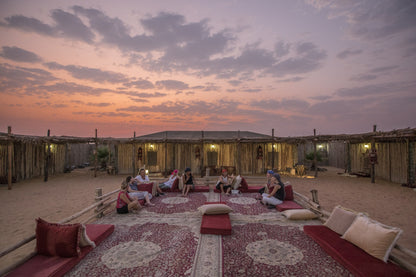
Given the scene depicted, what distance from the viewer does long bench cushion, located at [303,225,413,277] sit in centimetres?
312

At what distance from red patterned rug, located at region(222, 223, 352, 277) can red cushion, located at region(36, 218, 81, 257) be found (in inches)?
110

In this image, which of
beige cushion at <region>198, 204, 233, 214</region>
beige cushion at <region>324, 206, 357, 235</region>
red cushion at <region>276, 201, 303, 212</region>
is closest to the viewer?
beige cushion at <region>324, 206, 357, 235</region>

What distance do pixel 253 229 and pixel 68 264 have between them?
405 centimetres

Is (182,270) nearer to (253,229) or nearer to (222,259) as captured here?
(222,259)

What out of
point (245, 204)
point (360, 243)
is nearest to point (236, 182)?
point (245, 204)

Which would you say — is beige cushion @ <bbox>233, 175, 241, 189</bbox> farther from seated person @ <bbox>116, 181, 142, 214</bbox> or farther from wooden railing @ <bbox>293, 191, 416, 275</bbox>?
seated person @ <bbox>116, 181, 142, 214</bbox>

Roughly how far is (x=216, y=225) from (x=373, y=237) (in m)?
3.17

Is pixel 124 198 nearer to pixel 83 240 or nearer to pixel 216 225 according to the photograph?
pixel 83 240

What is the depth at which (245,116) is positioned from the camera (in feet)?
74.7

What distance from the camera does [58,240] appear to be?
371 cm

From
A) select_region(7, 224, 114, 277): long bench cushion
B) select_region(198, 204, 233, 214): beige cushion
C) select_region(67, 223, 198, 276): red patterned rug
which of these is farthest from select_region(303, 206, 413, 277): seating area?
select_region(7, 224, 114, 277): long bench cushion

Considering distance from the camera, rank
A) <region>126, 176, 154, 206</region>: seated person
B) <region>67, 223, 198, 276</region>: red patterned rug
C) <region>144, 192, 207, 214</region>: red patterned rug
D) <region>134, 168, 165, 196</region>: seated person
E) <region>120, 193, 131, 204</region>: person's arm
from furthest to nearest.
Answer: <region>134, 168, 165, 196</region>: seated person
<region>126, 176, 154, 206</region>: seated person
<region>144, 192, 207, 214</region>: red patterned rug
<region>120, 193, 131, 204</region>: person's arm
<region>67, 223, 198, 276</region>: red patterned rug

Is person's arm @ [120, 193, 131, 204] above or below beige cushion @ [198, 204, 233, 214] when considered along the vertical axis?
above

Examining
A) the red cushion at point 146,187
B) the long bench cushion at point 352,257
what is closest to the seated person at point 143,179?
the red cushion at point 146,187
